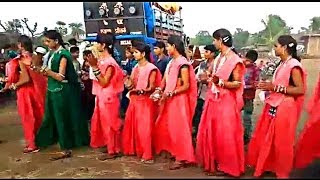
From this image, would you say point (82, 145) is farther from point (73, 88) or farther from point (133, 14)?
point (133, 14)

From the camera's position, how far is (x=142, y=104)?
5.22 meters

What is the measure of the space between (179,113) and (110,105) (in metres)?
Answer: 0.93

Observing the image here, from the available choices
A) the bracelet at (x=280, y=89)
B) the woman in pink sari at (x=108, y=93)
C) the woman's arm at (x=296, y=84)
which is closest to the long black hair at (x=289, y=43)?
the woman's arm at (x=296, y=84)

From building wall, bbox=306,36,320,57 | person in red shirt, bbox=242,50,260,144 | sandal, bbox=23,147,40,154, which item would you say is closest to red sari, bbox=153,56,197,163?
person in red shirt, bbox=242,50,260,144

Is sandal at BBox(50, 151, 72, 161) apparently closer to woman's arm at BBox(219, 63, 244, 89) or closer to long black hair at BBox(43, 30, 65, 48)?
long black hair at BBox(43, 30, 65, 48)

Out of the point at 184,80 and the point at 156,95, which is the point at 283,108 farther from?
the point at 156,95

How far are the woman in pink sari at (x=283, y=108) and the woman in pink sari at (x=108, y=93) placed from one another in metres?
1.85

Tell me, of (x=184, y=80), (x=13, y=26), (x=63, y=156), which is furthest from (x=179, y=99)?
(x=13, y=26)

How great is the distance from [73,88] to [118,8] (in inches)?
176

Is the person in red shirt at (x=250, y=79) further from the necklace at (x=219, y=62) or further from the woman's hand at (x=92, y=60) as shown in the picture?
the woman's hand at (x=92, y=60)

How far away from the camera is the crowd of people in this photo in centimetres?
421

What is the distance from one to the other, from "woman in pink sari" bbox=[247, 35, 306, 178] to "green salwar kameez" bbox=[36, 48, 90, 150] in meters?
2.50

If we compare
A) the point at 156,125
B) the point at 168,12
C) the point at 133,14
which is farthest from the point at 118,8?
the point at 156,125

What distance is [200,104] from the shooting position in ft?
21.1
